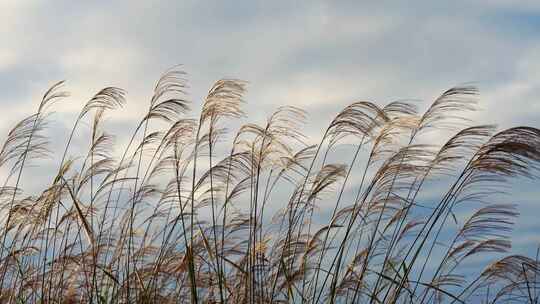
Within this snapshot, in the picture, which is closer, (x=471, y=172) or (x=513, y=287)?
(x=471, y=172)

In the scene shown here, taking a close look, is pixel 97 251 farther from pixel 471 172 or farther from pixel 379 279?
pixel 471 172

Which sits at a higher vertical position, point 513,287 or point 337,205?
point 337,205

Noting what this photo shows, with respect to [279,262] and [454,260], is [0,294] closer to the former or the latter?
[279,262]

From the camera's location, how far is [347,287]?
4.54 m

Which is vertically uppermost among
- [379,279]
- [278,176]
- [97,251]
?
[278,176]

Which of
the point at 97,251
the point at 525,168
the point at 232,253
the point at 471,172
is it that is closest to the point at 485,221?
the point at 471,172

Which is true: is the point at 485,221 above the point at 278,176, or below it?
below

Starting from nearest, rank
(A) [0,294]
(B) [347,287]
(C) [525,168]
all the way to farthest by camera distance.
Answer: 1. (C) [525,168]
2. (B) [347,287]
3. (A) [0,294]

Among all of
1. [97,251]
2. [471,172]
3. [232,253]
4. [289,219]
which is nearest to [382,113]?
[471,172]

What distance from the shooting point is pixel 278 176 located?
4660 millimetres

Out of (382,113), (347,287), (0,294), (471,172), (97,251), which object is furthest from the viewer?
(0,294)

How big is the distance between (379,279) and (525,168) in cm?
106

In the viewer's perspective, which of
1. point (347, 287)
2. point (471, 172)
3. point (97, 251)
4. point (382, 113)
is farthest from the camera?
point (97, 251)

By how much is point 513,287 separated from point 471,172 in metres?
1.17
